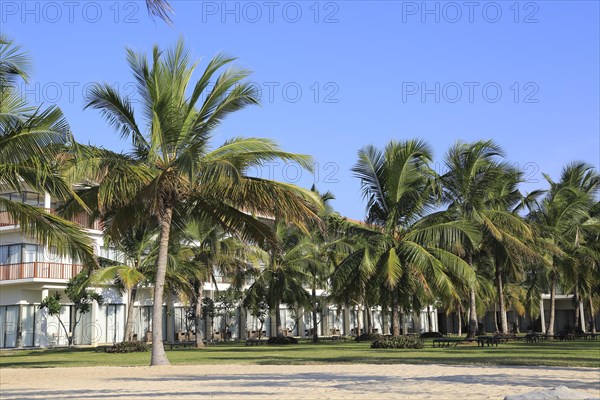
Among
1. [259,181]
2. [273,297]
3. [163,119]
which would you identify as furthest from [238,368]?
[273,297]

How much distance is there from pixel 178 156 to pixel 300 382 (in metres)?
7.55

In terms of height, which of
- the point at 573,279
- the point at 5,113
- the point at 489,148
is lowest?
the point at 573,279

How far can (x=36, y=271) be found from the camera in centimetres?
3797

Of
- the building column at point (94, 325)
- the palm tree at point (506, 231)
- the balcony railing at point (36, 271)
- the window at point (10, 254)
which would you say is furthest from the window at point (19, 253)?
the palm tree at point (506, 231)

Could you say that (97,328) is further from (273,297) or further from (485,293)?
(485,293)

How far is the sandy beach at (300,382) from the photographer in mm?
11188

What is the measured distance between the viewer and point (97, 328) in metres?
42.0

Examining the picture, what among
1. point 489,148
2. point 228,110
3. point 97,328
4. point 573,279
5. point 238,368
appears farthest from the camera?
point 97,328

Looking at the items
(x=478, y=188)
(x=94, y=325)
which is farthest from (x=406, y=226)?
(x=94, y=325)

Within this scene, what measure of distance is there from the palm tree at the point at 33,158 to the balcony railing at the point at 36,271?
79.8ft

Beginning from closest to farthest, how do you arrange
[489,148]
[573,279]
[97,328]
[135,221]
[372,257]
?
[135,221]
[372,257]
[489,148]
[573,279]
[97,328]

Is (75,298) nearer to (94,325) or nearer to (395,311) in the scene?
(94,325)

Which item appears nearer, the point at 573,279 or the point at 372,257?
the point at 372,257

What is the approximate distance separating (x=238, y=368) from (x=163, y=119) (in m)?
6.53
